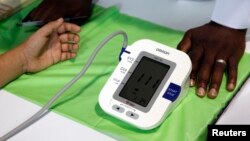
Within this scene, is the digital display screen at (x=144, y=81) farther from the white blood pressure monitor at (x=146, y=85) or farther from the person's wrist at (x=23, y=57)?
the person's wrist at (x=23, y=57)

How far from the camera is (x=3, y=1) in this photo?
912mm

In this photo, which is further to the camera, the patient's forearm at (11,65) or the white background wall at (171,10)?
the white background wall at (171,10)

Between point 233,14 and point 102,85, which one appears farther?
point 233,14

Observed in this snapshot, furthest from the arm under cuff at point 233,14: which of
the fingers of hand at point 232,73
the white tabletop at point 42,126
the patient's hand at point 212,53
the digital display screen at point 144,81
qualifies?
the white tabletop at point 42,126

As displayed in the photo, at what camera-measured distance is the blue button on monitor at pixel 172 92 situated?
2.07 ft

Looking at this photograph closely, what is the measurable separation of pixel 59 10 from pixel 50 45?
14 cm

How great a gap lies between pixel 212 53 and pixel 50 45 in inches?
12.3

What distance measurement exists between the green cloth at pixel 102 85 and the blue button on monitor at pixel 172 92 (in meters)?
0.04

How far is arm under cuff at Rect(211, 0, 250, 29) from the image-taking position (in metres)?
0.83

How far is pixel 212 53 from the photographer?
0.76 meters

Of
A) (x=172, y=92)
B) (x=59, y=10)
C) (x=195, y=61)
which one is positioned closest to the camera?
(x=172, y=92)

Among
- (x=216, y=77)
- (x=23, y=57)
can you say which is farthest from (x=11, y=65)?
(x=216, y=77)

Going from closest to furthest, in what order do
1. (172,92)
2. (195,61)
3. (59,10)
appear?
(172,92) → (195,61) → (59,10)

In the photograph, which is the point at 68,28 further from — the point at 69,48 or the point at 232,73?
the point at 232,73
